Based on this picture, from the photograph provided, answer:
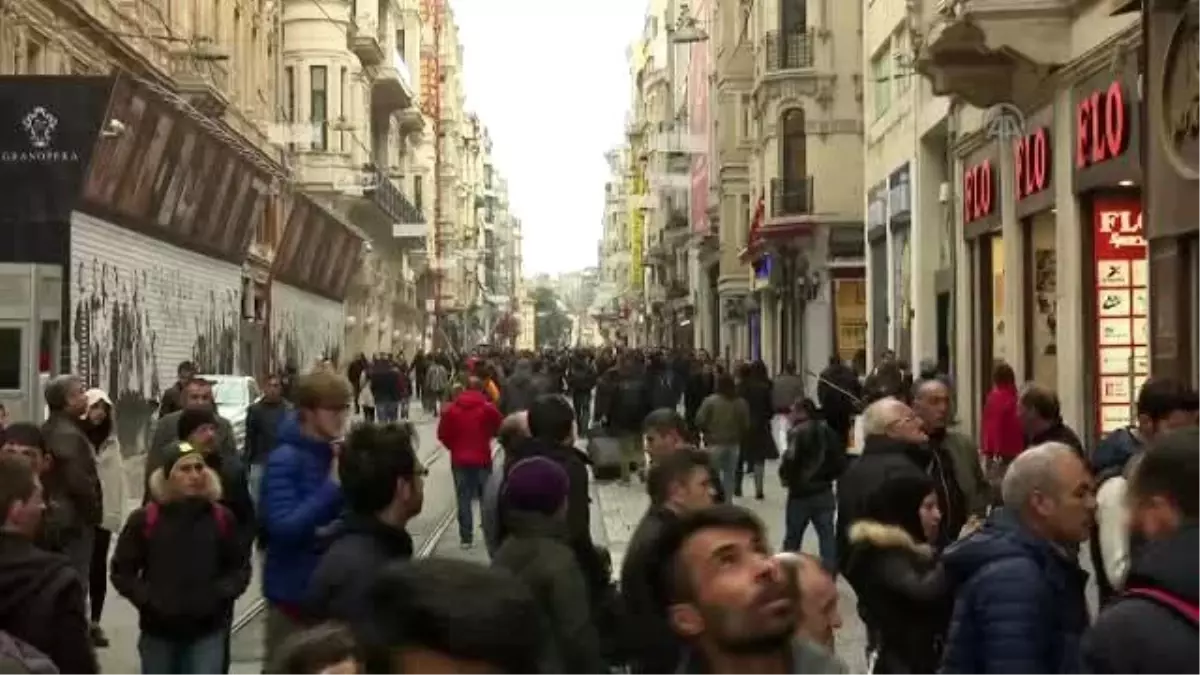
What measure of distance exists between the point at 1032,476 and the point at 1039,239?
18722 millimetres

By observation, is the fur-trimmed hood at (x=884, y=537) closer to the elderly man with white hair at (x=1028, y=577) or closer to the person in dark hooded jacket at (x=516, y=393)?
the elderly man with white hair at (x=1028, y=577)

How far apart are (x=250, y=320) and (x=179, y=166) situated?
521 inches

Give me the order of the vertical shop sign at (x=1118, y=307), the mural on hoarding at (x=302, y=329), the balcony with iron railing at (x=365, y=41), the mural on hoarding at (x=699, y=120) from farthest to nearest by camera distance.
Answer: the mural on hoarding at (x=699, y=120) < the balcony with iron railing at (x=365, y=41) < the mural on hoarding at (x=302, y=329) < the vertical shop sign at (x=1118, y=307)

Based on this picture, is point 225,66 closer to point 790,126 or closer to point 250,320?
point 250,320

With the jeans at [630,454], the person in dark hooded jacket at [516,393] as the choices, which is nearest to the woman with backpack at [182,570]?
the person in dark hooded jacket at [516,393]

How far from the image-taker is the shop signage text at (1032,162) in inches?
893

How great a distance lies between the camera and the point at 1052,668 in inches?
224

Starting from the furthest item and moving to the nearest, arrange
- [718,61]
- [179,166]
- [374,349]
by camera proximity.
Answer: [374,349] < [718,61] < [179,166]

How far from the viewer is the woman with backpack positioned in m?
8.30

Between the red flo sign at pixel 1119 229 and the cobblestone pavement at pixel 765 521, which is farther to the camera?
the red flo sign at pixel 1119 229

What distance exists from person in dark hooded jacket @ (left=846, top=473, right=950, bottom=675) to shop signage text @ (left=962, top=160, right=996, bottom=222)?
64.2 ft

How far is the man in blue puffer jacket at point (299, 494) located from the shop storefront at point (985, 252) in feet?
61.9

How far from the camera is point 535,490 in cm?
728

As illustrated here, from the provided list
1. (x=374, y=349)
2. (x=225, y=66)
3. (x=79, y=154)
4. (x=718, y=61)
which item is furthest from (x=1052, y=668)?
(x=374, y=349)
